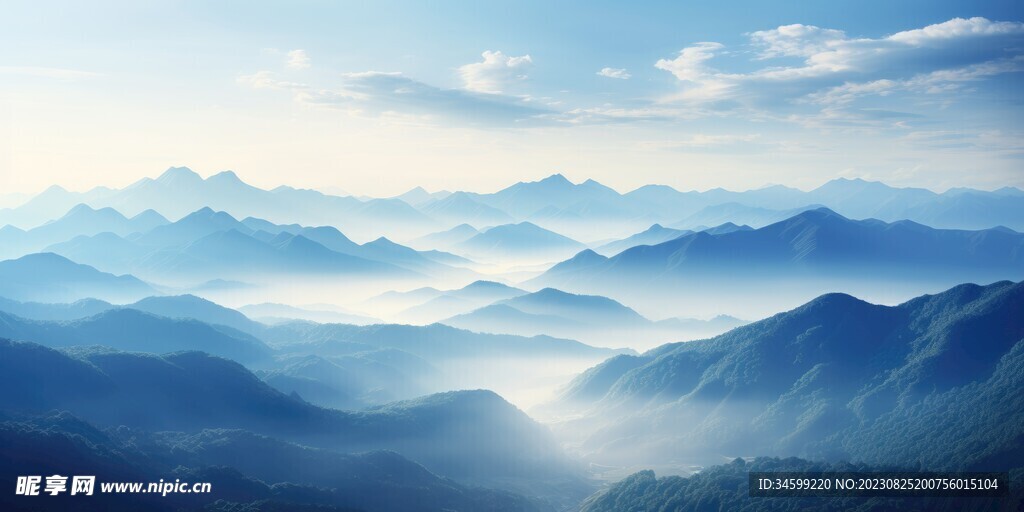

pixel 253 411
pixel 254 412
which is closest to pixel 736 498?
pixel 254 412

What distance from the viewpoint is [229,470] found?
11394cm

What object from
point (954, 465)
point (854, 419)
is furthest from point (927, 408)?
point (954, 465)

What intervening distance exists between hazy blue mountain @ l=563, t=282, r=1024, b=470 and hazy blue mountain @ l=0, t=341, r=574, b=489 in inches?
1288

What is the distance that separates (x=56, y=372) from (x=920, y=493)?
145 metres

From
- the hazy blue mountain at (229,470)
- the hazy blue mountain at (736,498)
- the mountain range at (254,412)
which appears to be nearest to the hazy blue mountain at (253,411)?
the mountain range at (254,412)

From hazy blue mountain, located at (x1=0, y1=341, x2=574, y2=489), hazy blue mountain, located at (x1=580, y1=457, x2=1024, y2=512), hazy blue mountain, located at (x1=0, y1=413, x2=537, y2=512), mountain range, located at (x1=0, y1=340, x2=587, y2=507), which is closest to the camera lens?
hazy blue mountain, located at (x1=0, y1=413, x2=537, y2=512)

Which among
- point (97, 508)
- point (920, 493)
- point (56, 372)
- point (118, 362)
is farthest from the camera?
point (118, 362)

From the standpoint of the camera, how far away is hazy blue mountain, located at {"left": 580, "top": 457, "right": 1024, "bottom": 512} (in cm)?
11112

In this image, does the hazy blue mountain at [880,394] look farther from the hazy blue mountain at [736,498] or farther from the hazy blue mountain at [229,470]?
the hazy blue mountain at [229,470]

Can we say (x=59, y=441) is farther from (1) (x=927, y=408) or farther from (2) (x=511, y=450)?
(1) (x=927, y=408)

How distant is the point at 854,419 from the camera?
170875 mm

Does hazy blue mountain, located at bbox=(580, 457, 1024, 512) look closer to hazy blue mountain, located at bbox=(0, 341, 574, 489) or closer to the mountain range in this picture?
the mountain range

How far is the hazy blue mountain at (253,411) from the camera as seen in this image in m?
144

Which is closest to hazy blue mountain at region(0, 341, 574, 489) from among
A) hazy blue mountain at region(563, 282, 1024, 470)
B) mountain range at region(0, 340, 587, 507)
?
mountain range at region(0, 340, 587, 507)
